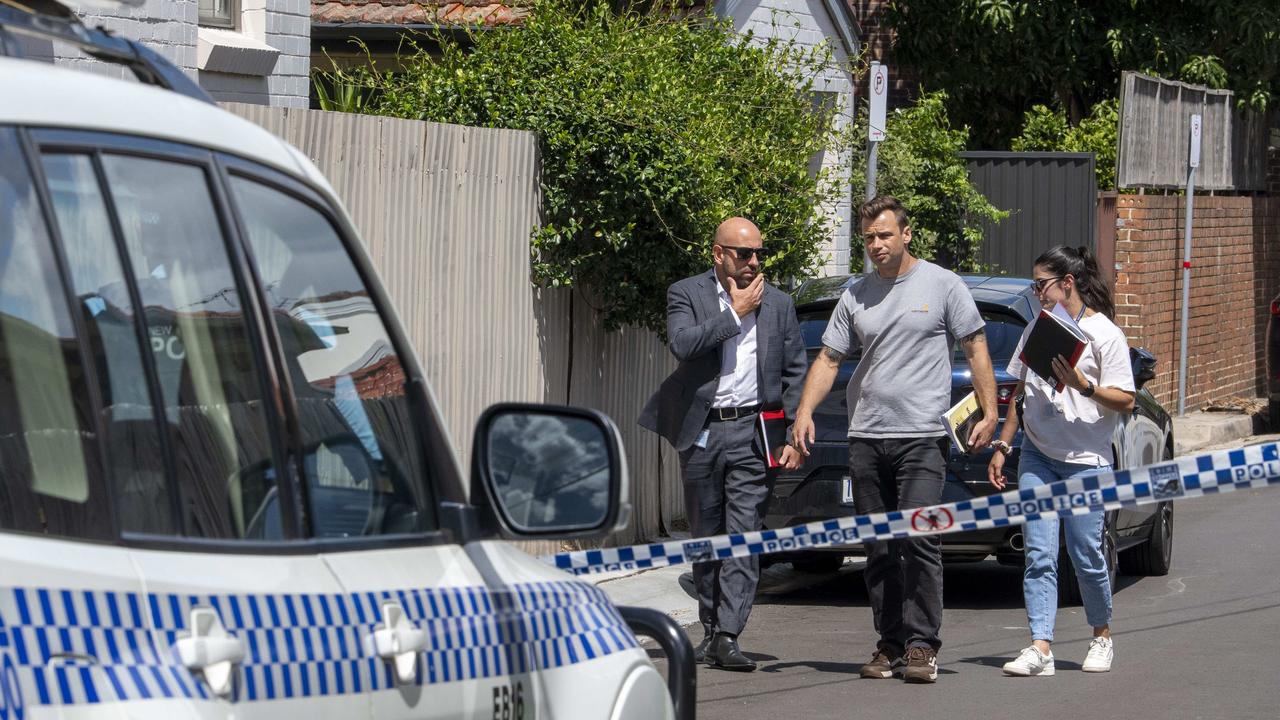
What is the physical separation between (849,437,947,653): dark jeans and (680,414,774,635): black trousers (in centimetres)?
45

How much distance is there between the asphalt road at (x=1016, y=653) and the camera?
22.3ft

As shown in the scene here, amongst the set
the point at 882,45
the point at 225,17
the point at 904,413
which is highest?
the point at 882,45

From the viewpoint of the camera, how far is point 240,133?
7.82 ft

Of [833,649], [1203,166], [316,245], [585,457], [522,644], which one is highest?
[1203,166]

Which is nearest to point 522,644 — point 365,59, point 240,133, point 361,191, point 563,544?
point 240,133

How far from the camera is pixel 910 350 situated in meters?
7.20

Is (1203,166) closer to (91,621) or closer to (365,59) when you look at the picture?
(365,59)

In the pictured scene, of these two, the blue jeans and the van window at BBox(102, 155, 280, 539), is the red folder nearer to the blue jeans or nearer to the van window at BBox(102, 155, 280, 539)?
the blue jeans

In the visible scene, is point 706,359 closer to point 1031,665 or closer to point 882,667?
point 882,667

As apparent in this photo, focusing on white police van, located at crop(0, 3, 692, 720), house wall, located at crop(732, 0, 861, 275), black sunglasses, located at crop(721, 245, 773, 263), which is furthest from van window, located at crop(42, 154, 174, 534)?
house wall, located at crop(732, 0, 861, 275)

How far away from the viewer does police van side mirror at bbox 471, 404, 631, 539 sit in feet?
9.06

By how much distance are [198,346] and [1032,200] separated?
1619 cm

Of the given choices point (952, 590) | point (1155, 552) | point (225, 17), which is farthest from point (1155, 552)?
point (225, 17)

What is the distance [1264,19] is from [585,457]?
19754 mm
